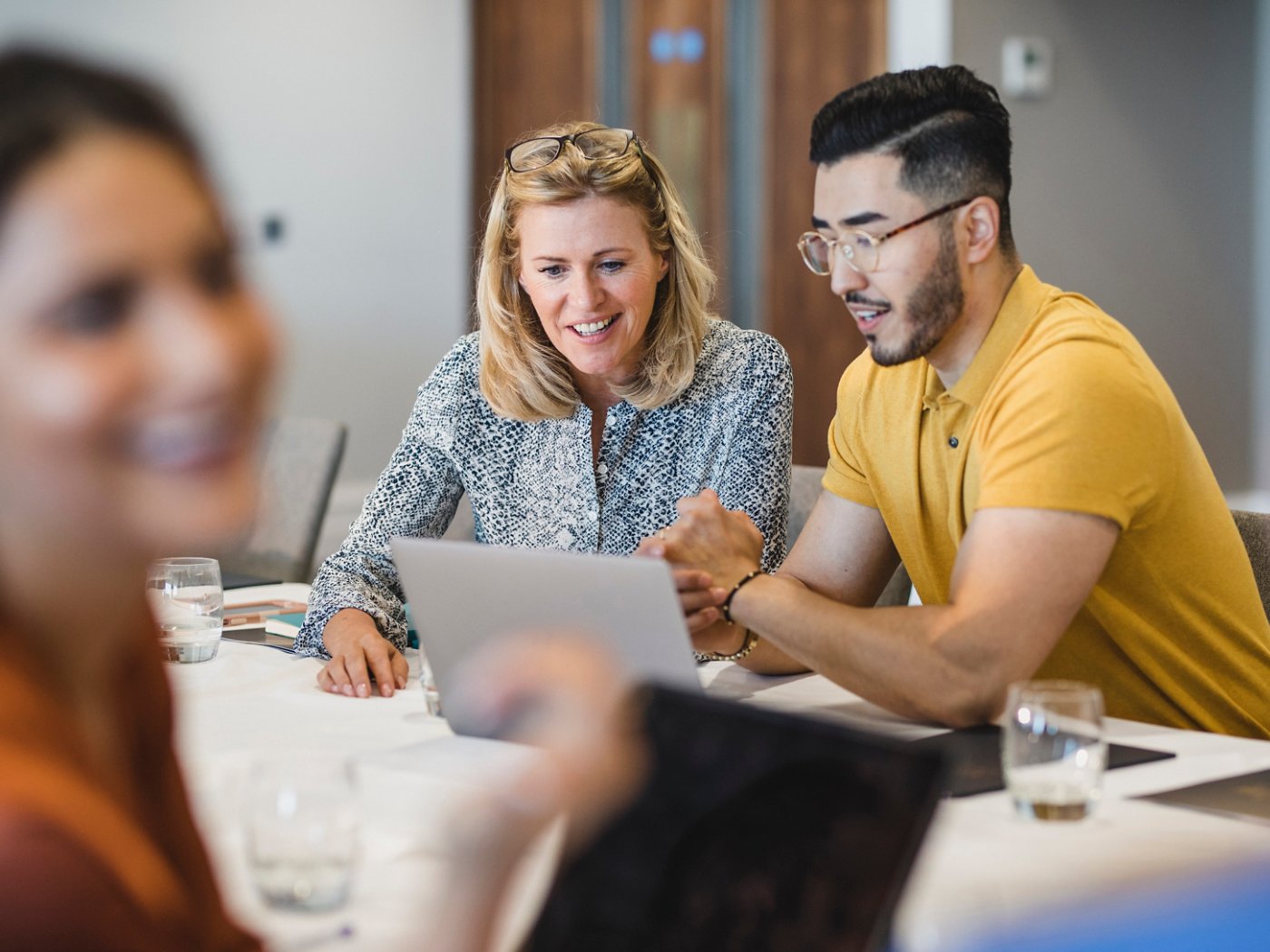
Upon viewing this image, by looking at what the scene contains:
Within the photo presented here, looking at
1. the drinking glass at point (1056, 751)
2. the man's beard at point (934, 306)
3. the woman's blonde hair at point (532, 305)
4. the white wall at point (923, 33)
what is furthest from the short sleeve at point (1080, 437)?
the white wall at point (923, 33)

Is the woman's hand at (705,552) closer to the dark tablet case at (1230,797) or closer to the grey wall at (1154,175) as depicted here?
the dark tablet case at (1230,797)

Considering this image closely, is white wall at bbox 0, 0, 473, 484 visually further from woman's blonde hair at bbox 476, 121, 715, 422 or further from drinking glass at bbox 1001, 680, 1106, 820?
drinking glass at bbox 1001, 680, 1106, 820

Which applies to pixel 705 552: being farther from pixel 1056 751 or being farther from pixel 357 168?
pixel 357 168

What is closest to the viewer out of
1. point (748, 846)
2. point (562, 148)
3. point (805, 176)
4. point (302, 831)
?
point (748, 846)

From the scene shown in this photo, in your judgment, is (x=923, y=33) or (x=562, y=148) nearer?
(x=562, y=148)

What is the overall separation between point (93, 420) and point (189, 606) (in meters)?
1.42

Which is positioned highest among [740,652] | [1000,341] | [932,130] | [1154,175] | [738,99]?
[738,99]

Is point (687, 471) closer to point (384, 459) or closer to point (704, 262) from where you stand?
point (704, 262)

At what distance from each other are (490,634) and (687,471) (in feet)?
2.54

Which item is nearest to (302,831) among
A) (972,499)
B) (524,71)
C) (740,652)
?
(740,652)

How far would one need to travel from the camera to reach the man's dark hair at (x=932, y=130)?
5.68ft

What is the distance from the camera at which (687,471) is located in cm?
211

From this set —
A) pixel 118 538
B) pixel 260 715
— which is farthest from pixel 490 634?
pixel 118 538

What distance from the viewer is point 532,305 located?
2.23 metres
